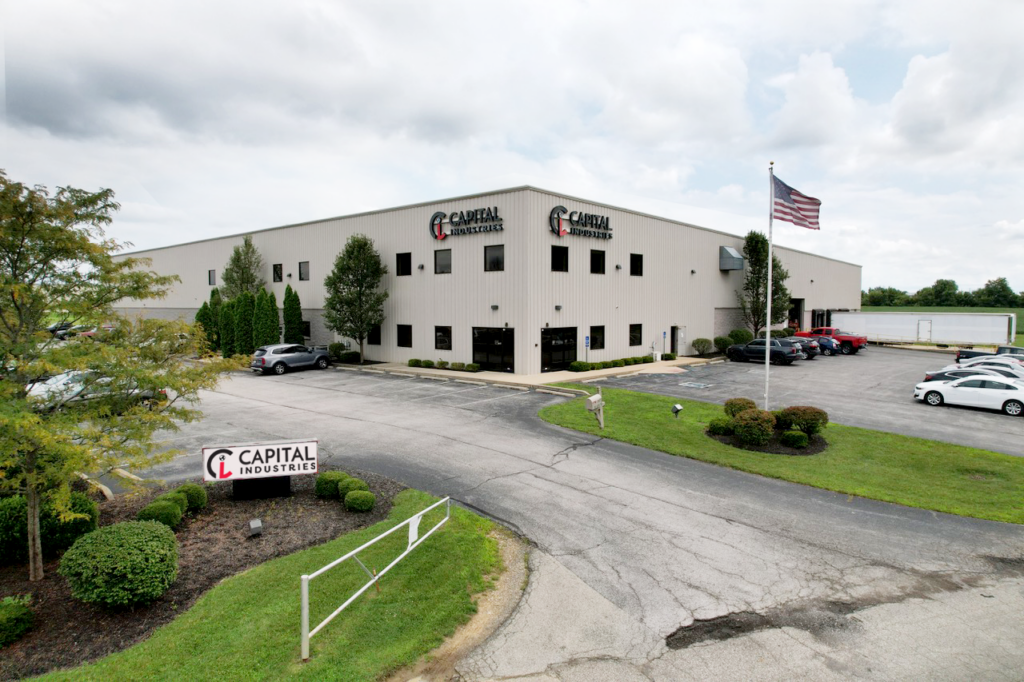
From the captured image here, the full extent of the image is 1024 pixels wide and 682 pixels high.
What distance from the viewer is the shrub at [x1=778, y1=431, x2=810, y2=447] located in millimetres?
15000

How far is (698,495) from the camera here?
11312mm

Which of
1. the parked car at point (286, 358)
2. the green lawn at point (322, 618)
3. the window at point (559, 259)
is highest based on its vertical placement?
the window at point (559, 259)

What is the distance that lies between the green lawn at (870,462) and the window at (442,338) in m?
13.9

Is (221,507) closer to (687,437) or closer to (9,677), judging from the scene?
(9,677)

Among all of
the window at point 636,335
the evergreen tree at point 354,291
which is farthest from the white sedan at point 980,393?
the evergreen tree at point 354,291

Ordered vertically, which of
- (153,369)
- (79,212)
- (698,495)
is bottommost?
(698,495)

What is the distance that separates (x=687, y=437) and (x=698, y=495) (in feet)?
16.0

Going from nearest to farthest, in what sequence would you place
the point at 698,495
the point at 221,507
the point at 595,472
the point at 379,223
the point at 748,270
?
the point at 221,507, the point at 698,495, the point at 595,472, the point at 379,223, the point at 748,270

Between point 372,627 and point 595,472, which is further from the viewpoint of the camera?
point 595,472

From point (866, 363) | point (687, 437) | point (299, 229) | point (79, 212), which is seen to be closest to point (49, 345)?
point (79, 212)

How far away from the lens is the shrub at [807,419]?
50.5 feet

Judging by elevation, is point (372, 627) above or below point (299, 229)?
below

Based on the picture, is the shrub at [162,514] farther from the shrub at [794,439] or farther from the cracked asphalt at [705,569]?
the shrub at [794,439]

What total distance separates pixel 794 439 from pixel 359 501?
1196 centimetres
